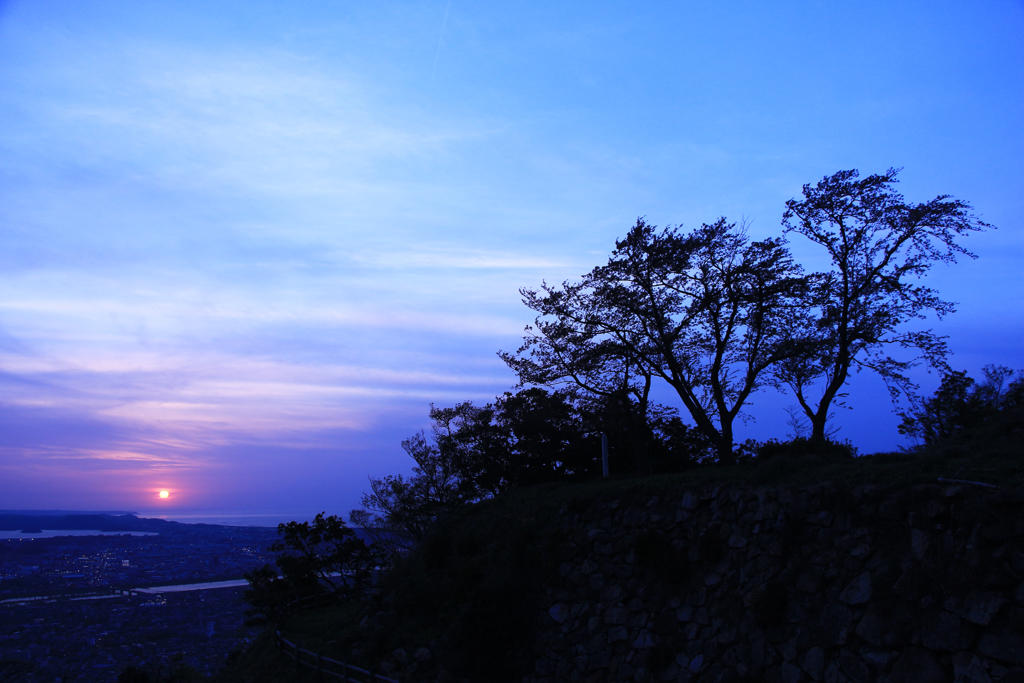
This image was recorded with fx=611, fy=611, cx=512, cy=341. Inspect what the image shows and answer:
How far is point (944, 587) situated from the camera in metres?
7.09

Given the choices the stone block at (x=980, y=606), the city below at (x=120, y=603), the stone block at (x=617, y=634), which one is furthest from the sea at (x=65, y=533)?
the stone block at (x=980, y=606)

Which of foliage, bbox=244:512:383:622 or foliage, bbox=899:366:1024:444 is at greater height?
foliage, bbox=899:366:1024:444

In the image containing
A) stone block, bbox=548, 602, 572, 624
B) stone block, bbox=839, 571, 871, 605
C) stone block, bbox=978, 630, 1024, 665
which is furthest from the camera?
stone block, bbox=548, 602, 572, 624

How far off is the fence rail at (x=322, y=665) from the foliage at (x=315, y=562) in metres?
5.19

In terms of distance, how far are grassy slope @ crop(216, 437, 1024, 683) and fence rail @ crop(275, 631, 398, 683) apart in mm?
321

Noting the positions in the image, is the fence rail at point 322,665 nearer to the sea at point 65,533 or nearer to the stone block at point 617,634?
the stone block at point 617,634

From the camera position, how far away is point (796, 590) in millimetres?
8656

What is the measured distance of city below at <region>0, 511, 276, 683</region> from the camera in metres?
26.8

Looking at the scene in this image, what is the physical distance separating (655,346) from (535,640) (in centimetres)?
972

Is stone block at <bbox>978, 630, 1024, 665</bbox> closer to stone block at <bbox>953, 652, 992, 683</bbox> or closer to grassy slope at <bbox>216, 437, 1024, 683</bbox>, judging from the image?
stone block at <bbox>953, 652, 992, 683</bbox>

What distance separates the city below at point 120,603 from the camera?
2677 centimetres

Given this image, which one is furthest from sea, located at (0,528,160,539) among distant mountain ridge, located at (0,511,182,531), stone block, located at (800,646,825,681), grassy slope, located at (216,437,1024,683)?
stone block, located at (800,646,825,681)

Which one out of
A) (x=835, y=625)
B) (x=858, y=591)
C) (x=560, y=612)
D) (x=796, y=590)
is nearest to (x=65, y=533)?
(x=560, y=612)

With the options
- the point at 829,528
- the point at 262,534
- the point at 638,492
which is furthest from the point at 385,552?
the point at 262,534
